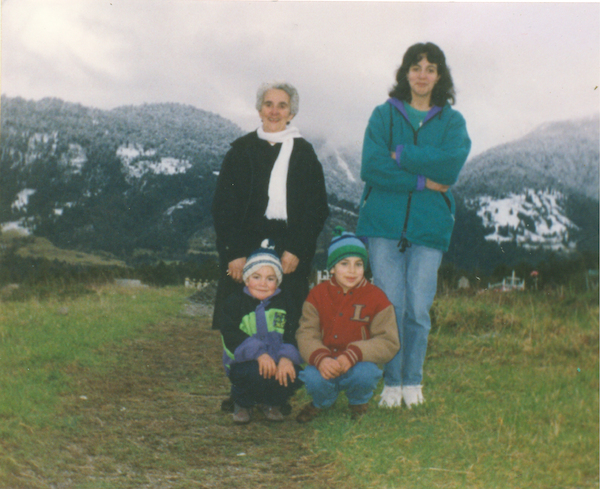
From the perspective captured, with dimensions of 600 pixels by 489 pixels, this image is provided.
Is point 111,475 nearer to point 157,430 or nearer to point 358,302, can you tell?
point 157,430

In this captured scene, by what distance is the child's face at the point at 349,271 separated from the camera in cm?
348

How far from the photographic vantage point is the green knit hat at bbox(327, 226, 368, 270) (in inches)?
137

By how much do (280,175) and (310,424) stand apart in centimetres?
168

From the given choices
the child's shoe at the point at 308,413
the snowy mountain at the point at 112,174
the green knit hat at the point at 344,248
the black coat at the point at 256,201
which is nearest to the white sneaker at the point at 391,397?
the child's shoe at the point at 308,413

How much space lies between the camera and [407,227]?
360 centimetres

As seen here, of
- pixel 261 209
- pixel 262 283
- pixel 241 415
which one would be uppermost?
pixel 261 209

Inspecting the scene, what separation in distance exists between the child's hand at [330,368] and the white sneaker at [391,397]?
0.54 meters

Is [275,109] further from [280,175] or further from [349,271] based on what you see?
[349,271]

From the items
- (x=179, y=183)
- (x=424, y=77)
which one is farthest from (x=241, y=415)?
(x=424, y=77)

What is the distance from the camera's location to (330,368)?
3295 millimetres

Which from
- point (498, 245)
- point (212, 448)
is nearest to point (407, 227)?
point (498, 245)

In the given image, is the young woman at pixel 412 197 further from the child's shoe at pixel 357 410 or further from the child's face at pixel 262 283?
the child's face at pixel 262 283

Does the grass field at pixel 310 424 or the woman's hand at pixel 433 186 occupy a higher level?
the woman's hand at pixel 433 186

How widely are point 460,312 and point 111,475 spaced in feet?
11.9
